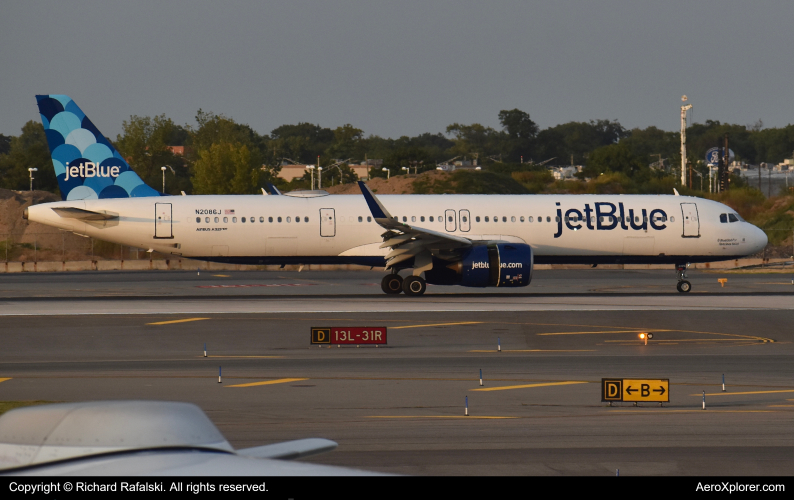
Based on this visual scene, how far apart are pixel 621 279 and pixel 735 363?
96.3ft

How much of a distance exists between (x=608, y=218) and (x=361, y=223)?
10373 millimetres

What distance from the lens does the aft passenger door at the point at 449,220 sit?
3669 centimetres

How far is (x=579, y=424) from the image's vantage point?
Result: 516 inches

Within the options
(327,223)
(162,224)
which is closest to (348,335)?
(327,223)

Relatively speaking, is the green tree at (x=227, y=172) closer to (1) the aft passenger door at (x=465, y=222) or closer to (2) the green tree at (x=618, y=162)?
(2) the green tree at (x=618, y=162)

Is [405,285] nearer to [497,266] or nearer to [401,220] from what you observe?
[401,220]

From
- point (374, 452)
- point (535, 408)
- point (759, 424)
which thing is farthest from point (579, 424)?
point (374, 452)

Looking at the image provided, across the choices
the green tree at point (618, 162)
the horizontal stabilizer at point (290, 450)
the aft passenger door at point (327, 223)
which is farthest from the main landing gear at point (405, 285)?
the green tree at point (618, 162)

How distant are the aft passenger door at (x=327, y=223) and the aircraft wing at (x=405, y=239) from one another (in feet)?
7.17

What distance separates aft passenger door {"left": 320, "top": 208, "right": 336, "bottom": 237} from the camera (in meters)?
36.2

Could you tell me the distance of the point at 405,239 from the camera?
34.4 meters

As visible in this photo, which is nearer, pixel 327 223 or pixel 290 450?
pixel 290 450

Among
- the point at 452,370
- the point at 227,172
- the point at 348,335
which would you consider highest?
the point at 227,172

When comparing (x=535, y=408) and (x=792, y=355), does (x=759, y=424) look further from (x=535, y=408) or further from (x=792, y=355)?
(x=792, y=355)
